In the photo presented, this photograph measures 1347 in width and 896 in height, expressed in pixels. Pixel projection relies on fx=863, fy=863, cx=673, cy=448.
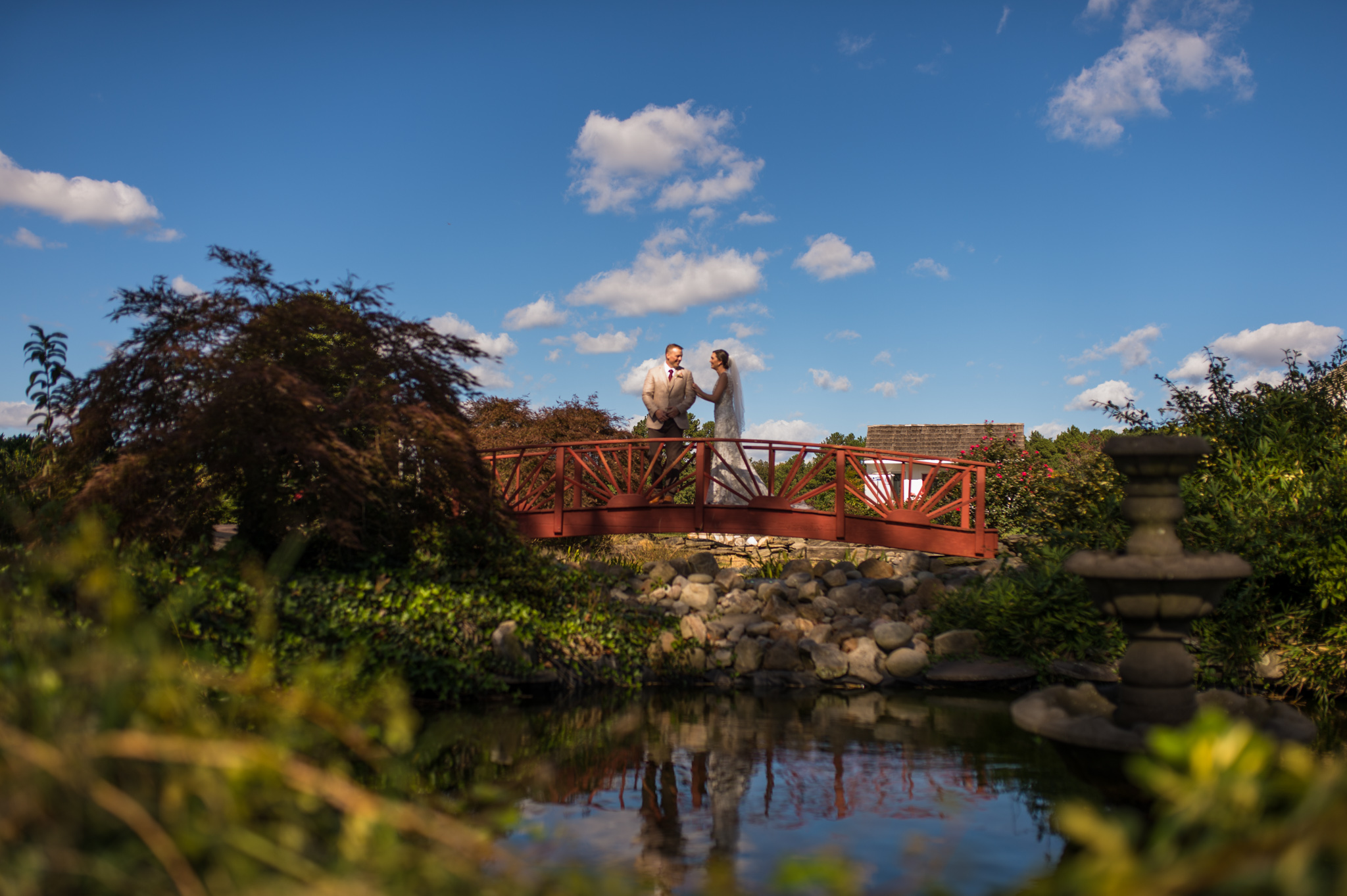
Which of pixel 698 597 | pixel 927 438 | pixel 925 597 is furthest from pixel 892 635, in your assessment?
pixel 927 438

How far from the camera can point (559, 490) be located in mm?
11023

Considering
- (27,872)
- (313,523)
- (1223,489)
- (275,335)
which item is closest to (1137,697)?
(27,872)

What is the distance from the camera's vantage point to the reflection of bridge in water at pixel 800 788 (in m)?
3.79

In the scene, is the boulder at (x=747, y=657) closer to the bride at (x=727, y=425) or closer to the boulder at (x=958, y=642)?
the boulder at (x=958, y=642)

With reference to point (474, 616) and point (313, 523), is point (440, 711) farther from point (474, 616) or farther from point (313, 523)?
point (313, 523)

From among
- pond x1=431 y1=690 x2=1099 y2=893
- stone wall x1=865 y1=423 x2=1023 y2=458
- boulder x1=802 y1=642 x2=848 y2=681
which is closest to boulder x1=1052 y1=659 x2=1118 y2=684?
pond x1=431 y1=690 x2=1099 y2=893

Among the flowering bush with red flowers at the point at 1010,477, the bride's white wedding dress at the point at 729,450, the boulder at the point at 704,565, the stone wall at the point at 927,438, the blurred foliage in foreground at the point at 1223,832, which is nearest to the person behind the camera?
the blurred foliage in foreground at the point at 1223,832

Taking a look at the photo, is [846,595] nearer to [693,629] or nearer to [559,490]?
[693,629]

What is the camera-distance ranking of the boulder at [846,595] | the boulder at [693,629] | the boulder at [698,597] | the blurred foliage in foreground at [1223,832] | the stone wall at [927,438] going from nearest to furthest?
the blurred foliage in foreground at [1223,832], the boulder at [693,629], the boulder at [698,597], the boulder at [846,595], the stone wall at [927,438]

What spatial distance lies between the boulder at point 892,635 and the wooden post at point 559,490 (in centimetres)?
432

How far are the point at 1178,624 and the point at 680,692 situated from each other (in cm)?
476

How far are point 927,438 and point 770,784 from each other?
20545 mm

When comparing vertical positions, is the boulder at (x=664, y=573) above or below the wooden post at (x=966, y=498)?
below

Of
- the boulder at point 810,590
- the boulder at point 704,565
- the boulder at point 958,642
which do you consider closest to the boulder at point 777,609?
the boulder at point 810,590
